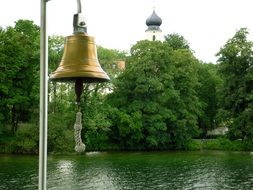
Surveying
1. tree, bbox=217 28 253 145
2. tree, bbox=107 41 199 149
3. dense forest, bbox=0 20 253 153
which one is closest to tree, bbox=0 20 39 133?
dense forest, bbox=0 20 253 153

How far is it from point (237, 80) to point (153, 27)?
34.9 meters

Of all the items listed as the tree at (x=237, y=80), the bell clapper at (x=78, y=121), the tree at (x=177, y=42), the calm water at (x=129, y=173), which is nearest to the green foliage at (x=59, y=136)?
the calm water at (x=129, y=173)

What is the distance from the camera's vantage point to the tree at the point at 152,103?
38844 mm

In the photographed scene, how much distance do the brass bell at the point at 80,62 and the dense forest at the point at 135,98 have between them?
31.4 meters

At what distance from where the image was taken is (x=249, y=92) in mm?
40406

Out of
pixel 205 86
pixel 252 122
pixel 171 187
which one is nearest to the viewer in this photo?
pixel 171 187

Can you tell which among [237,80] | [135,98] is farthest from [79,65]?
[237,80]

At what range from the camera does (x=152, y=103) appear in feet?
130

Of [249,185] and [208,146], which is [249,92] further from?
[249,185]

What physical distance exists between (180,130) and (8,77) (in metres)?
14.0

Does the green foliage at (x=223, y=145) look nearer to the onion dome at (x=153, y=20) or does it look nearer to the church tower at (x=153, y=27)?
the church tower at (x=153, y=27)

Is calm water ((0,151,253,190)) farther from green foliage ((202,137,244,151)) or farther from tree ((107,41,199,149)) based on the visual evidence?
green foliage ((202,137,244,151))

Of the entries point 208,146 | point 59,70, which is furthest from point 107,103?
point 59,70

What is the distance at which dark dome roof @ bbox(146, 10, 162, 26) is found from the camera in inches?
2847
